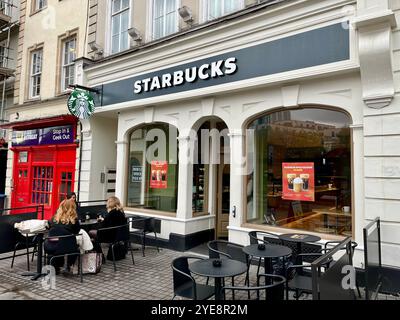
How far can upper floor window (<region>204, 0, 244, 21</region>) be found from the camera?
23.5 feet

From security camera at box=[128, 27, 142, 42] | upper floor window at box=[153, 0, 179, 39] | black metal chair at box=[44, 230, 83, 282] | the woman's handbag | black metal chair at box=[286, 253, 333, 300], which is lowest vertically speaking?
the woman's handbag

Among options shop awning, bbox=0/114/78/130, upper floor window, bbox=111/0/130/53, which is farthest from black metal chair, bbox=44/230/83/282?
upper floor window, bbox=111/0/130/53

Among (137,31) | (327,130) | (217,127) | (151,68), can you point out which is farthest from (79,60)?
(327,130)

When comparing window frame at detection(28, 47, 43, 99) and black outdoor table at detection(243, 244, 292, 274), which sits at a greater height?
window frame at detection(28, 47, 43, 99)

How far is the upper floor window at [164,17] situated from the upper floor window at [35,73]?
602 centimetres

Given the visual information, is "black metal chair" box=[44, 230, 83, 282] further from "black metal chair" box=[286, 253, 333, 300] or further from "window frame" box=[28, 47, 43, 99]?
"window frame" box=[28, 47, 43, 99]

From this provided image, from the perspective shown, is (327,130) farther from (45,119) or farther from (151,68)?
(45,119)

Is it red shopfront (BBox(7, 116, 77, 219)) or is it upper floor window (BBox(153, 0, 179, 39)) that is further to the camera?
red shopfront (BBox(7, 116, 77, 219))

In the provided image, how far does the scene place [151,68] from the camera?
315 inches

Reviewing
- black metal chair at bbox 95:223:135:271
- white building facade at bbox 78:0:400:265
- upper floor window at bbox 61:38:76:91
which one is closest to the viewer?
white building facade at bbox 78:0:400:265

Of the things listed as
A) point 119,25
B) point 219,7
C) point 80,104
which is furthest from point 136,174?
point 219,7

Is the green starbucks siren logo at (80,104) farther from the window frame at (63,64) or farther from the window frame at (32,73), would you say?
the window frame at (32,73)

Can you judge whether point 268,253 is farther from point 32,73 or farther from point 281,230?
point 32,73

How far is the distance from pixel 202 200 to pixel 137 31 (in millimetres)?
4949
